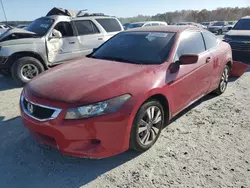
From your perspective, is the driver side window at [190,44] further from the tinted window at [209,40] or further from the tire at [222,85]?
the tire at [222,85]

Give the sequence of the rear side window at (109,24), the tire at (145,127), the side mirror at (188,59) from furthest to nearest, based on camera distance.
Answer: the rear side window at (109,24) < the side mirror at (188,59) < the tire at (145,127)

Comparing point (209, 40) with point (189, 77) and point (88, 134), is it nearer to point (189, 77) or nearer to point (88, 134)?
point (189, 77)

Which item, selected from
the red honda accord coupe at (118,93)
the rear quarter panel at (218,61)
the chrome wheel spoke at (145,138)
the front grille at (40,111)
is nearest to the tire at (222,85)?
the rear quarter panel at (218,61)

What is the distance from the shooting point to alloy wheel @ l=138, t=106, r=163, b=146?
2.90 meters

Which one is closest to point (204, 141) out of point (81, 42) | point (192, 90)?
point (192, 90)

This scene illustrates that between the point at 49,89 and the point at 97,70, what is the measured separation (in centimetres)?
74

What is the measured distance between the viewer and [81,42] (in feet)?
22.7

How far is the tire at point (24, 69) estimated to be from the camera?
5.91 meters

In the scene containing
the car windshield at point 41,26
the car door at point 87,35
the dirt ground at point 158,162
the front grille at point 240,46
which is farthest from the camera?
the front grille at point 240,46

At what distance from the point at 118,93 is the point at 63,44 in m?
4.61

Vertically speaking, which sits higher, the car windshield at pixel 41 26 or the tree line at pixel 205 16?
the car windshield at pixel 41 26

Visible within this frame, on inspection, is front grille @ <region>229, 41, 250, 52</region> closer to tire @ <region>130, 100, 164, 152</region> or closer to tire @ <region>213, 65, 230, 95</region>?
tire @ <region>213, 65, 230, 95</region>

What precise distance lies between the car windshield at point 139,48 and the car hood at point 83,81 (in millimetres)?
226

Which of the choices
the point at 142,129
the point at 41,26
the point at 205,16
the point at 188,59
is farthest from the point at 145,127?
the point at 205,16
